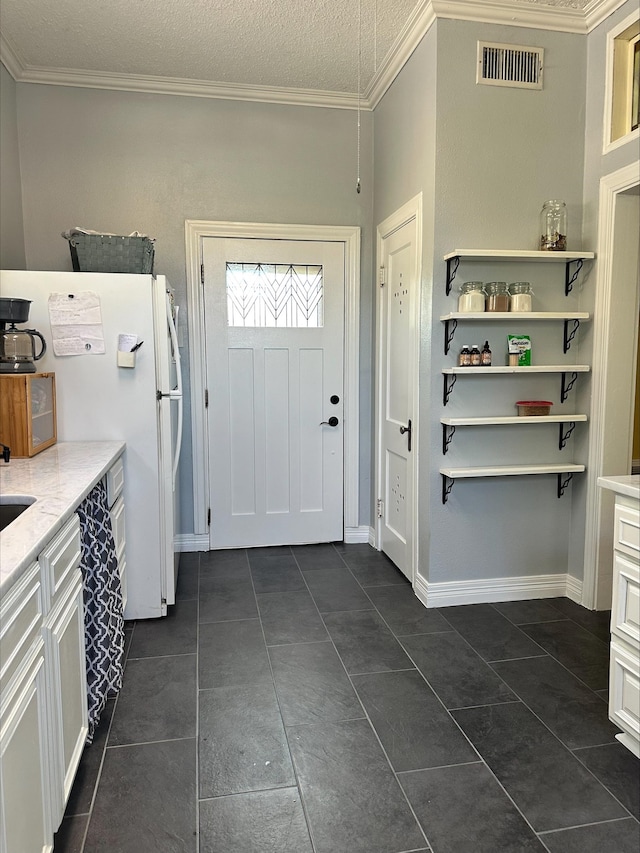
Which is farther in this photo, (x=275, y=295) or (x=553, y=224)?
(x=275, y=295)

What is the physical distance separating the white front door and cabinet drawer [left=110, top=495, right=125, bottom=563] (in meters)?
1.14

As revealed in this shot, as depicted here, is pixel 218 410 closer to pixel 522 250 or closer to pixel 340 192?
pixel 340 192

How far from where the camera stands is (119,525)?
105 inches

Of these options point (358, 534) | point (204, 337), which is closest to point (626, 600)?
point (358, 534)

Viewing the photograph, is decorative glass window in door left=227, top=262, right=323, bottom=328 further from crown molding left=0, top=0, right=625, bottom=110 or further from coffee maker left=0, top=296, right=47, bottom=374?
coffee maker left=0, top=296, right=47, bottom=374

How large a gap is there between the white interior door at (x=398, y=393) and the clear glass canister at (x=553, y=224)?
633 millimetres

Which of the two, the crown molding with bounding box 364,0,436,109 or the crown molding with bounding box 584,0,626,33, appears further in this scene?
the crown molding with bounding box 364,0,436,109

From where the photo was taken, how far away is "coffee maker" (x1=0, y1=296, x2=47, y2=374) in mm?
2379

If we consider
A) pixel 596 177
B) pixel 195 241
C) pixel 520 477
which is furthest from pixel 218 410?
pixel 596 177

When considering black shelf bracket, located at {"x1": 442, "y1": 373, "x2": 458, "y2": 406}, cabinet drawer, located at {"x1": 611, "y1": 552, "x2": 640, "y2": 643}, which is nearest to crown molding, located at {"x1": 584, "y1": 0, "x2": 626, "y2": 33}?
black shelf bracket, located at {"x1": 442, "y1": 373, "x2": 458, "y2": 406}

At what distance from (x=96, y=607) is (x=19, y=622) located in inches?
31.9

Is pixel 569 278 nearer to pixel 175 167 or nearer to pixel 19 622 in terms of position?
pixel 175 167

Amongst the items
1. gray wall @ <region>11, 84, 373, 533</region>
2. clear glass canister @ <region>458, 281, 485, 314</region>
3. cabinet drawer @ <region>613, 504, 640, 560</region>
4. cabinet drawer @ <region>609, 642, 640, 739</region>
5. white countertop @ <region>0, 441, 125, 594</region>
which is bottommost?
cabinet drawer @ <region>609, 642, 640, 739</region>

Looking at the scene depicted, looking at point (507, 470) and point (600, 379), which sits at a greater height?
point (600, 379)
